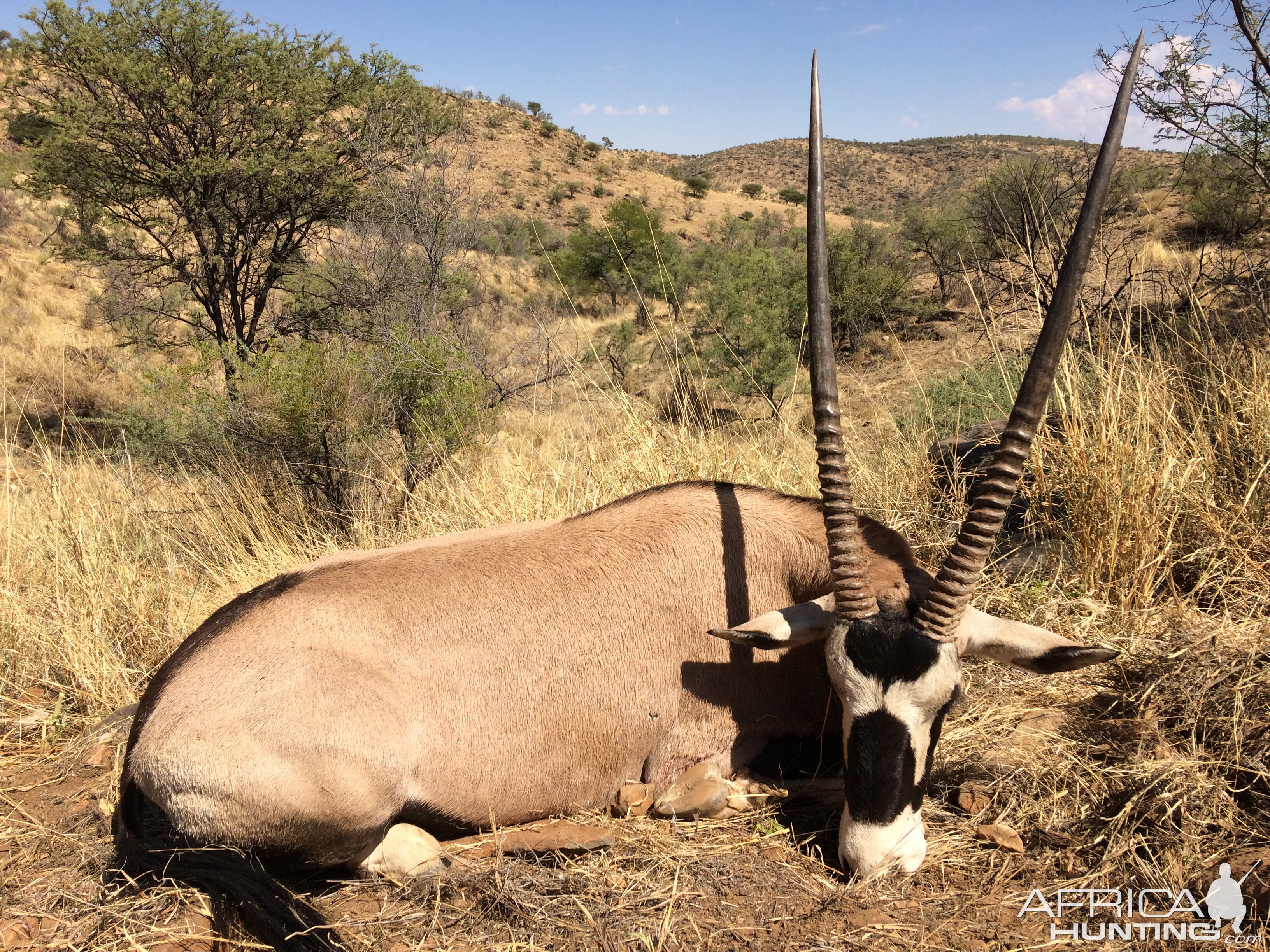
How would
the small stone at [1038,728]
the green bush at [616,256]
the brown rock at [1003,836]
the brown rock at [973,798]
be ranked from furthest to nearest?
the green bush at [616,256] → the small stone at [1038,728] → the brown rock at [973,798] → the brown rock at [1003,836]

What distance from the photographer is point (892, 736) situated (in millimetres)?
2734

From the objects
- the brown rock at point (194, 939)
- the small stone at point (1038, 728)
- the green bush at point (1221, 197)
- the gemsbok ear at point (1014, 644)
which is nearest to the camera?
the brown rock at point (194, 939)

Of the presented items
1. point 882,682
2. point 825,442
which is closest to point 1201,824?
point 882,682

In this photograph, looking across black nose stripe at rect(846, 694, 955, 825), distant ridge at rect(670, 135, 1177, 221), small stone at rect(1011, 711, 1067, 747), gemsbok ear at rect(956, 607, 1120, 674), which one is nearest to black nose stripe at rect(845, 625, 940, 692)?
black nose stripe at rect(846, 694, 955, 825)

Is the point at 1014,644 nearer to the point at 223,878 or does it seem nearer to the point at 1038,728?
the point at 1038,728

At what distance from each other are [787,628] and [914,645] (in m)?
0.47

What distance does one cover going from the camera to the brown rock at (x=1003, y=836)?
2.99m

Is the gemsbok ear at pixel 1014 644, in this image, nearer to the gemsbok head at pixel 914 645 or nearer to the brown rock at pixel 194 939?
the gemsbok head at pixel 914 645

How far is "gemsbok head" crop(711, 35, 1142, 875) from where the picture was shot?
2.75 metres

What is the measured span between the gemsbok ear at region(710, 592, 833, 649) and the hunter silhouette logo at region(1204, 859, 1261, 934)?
144 centimetres

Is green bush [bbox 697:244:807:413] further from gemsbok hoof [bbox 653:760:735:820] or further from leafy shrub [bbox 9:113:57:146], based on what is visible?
leafy shrub [bbox 9:113:57:146]

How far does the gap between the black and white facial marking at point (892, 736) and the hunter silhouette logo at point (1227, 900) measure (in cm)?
87

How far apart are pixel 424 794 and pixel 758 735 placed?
134 centimetres

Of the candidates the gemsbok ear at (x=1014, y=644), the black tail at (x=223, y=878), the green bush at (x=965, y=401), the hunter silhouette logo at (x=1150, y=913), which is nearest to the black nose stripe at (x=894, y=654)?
the gemsbok ear at (x=1014, y=644)
